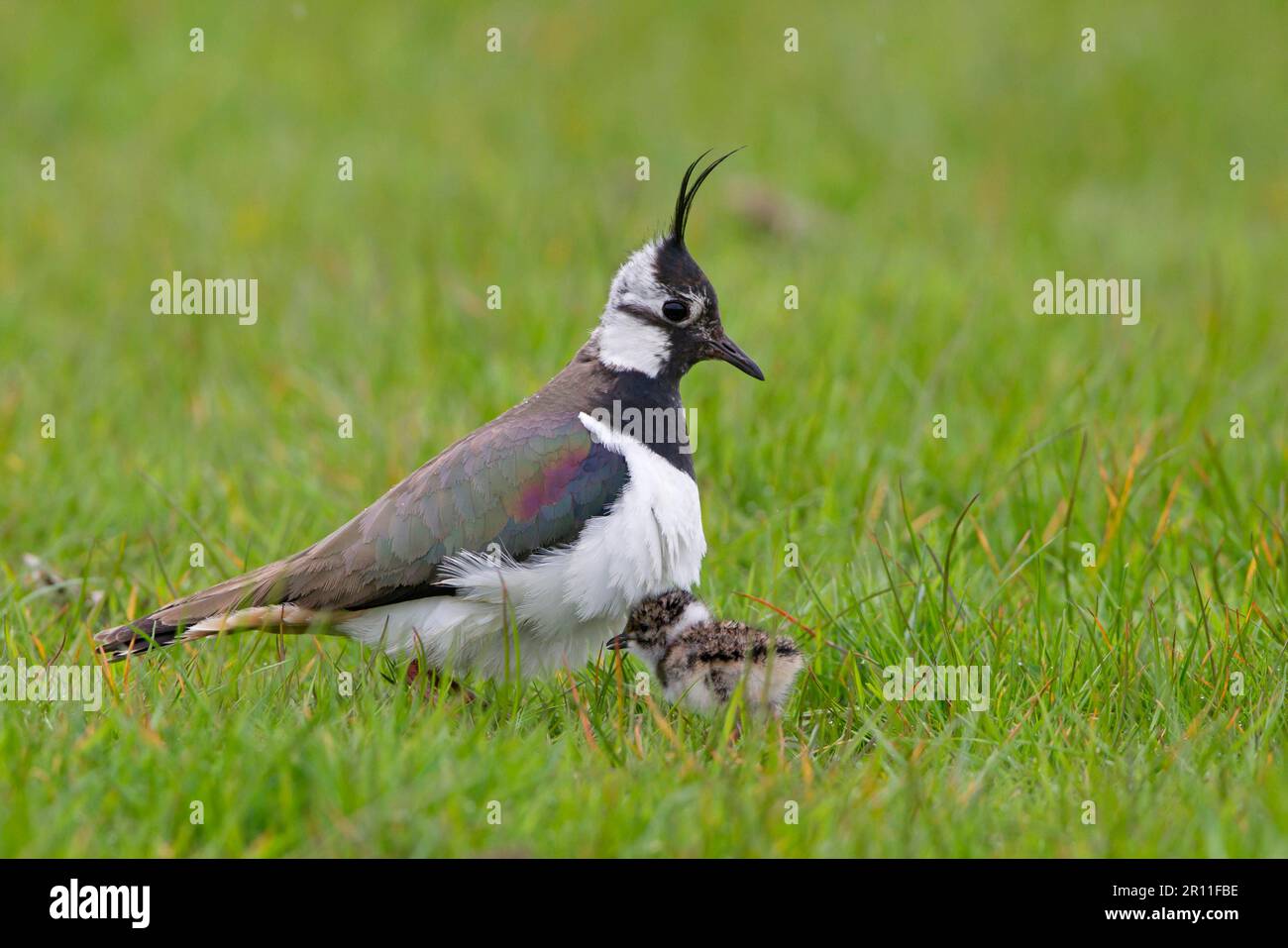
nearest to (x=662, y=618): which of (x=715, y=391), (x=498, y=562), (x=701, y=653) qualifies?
(x=701, y=653)

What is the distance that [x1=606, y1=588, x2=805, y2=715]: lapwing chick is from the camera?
4668mm

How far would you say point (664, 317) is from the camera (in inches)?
209

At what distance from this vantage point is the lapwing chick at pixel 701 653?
467cm

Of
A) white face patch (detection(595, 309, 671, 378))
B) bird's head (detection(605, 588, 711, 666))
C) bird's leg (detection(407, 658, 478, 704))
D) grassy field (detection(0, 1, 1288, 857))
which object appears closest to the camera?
grassy field (detection(0, 1, 1288, 857))

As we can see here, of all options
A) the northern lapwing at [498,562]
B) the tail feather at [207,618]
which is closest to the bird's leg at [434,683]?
the northern lapwing at [498,562]

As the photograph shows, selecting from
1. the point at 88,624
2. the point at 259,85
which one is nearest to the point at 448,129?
the point at 259,85

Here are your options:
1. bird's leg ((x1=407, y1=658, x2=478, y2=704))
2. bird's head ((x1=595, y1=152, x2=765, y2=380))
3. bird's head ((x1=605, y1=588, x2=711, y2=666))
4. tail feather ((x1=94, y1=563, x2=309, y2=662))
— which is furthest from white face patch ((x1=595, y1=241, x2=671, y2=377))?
tail feather ((x1=94, y1=563, x2=309, y2=662))

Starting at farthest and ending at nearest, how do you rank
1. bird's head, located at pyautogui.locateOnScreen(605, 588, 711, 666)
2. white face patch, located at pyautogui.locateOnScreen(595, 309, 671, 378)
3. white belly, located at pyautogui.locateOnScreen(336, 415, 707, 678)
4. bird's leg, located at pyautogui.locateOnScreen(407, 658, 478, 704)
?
white face patch, located at pyautogui.locateOnScreen(595, 309, 671, 378)
bird's head, located at pyautogui.locateOnScreen(605, 588, 711, 666)
white belly, located at pyautogui.locateOnScreen(336, 415, 707, 678)
bird's leg, located at pyautogui.locateOnScreen(407, 658, 478, 704)

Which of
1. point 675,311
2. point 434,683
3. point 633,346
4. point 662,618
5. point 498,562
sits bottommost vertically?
point 434,683

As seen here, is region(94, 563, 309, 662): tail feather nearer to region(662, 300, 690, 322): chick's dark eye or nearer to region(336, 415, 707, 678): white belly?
region(336, 415, 707, 678): white belly

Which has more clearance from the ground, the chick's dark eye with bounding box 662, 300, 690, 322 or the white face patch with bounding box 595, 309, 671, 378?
the chick's dark eye with bounding box 662, 300, 690, 322

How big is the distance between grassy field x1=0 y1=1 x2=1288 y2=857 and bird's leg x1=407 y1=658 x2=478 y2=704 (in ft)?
0.30

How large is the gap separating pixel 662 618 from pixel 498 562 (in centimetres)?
56

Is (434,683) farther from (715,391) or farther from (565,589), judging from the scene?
(715,391)
